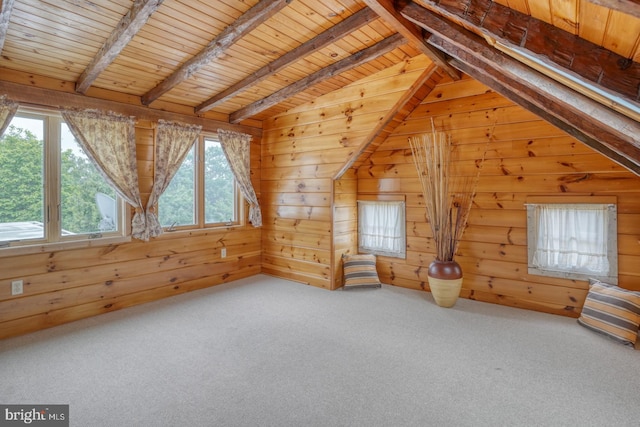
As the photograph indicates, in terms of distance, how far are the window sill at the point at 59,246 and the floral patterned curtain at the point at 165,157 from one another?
33 cm

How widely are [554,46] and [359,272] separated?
126 inches

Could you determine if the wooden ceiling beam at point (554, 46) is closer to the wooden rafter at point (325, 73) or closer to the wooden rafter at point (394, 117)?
the wooden rafter at point (325, 73)

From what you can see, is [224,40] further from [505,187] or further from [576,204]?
[576,204]

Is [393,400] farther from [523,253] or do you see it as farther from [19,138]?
[19,138]

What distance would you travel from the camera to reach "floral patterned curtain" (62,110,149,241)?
120 inches

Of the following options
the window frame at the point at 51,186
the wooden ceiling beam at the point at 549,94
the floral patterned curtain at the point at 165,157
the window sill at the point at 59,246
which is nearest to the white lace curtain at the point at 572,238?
the wooden ceiling beam at the point at 549,94

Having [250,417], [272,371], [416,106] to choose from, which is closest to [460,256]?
[416,106]

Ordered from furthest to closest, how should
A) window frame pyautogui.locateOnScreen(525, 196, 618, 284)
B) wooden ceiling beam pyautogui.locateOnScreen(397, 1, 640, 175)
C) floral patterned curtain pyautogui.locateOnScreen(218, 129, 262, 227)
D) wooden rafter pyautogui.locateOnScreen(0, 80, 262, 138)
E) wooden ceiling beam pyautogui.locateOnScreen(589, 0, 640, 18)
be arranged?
floral patterned curtain pyautogui.locateOnScreen(218, 129, 262, 227) < window frame pyautogui.locateOnScreen(525, 196, 618, 284) < wooden rafter pyautogui.locateOnScreen(0, 80, 262, 138) < wooden ceiling beam pyautogui.locateOnScreen(397, 1, 640, 175) < wooden ceiling beam pyautogui.locateOnScreen(589, 0, 640, 18)

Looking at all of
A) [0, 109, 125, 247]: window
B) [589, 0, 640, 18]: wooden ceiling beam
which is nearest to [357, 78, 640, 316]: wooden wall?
[589, 0, 640, 18]: wooden ceiling beam

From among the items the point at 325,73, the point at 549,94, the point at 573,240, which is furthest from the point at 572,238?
the point at 325,73

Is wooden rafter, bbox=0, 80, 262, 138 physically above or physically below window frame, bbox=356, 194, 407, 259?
above

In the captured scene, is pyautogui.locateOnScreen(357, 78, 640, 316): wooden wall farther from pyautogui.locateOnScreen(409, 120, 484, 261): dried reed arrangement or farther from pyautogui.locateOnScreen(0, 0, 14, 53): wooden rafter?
pyautogui.locateOnScreen(0, 0, 14, 53): wooden rafter

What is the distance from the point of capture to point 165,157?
367 centimetres

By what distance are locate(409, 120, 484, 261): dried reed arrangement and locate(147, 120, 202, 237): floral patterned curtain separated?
2768 millimetres
